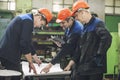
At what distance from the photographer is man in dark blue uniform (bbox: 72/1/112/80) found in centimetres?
365

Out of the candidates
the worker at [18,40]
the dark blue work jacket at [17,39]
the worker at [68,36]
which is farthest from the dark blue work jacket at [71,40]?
the dark blue work jacket at [17,39]

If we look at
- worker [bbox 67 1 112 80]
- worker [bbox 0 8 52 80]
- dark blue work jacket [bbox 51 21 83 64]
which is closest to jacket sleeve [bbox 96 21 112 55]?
worker [bbox 67 1 112 80]

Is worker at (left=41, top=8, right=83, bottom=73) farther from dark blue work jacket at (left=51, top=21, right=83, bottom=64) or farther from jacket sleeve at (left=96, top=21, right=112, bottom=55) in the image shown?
jacket sleeve at (left=96, top=21, right=112, bottom=55)

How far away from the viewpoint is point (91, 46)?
12.4 feet

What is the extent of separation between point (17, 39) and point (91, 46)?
1111 mm

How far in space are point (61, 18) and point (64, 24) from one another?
12 centimetres

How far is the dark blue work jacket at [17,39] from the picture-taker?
387 cm

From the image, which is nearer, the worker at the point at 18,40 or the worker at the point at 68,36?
the worker at the point at 18,40

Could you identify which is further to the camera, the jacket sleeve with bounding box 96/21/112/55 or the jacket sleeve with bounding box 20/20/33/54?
the jacket sleeve with bounding box 20/20/33/54

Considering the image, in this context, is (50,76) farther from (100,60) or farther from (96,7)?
(96,7)

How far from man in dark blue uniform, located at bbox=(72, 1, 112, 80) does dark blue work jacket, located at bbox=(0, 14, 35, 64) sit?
2.43ft

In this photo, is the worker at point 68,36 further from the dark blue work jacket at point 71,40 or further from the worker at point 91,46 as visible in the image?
the worker at point 91,46

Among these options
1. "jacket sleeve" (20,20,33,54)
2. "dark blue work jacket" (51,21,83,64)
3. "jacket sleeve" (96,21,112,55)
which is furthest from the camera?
"dark blue work jacket" (51,21,83,64)

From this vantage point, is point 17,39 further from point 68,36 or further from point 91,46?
point 91,46
